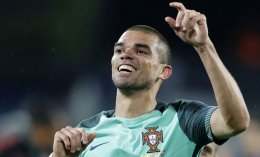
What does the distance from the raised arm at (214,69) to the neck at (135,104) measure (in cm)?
67

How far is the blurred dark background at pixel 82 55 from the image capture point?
15.6 ft

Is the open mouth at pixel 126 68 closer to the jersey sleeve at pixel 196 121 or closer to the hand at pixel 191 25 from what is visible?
the jersey sleeve at pixel 196 121

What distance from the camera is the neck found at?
9.24ft

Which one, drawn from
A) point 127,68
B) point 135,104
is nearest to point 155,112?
point 135,104

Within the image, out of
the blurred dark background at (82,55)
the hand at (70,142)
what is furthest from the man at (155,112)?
the blurred dark background at (82,55)

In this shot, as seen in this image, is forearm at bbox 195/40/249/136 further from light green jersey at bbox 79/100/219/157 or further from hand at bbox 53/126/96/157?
hand at bbox 53/126/96/157

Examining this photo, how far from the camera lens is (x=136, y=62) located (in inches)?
110

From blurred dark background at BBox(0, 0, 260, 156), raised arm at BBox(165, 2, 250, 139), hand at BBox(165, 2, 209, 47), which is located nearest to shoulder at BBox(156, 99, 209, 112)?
raised arm at BBox(165, 2, 250, 139)

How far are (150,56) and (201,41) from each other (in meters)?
0.77

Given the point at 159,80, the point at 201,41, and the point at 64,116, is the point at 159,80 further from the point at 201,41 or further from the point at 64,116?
the point at 64,116

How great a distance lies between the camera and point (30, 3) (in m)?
5.32

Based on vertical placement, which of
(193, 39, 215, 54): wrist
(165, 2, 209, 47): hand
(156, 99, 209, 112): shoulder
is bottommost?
(156, 99, 209, 112): shoulder

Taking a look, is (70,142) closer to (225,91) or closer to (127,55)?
(225,91)

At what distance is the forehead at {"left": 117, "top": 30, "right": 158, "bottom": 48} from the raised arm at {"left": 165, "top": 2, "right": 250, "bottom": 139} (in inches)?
29.2
